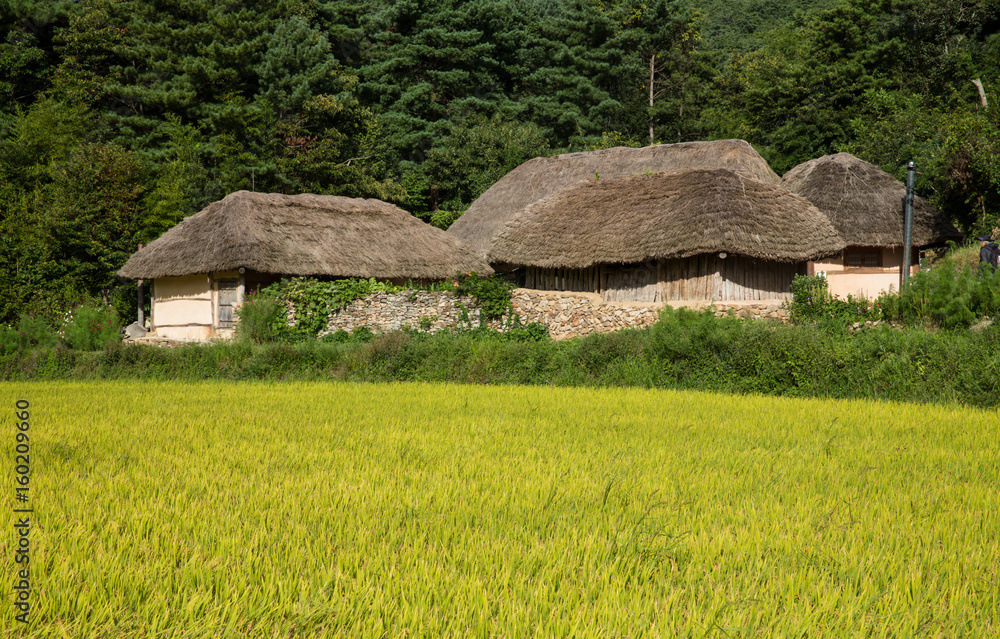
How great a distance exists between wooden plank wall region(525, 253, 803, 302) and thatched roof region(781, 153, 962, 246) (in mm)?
3277

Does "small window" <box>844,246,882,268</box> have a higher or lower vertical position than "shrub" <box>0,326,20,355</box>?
higher

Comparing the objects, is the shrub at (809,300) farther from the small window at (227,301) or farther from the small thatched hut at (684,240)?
the small window at (227,301)

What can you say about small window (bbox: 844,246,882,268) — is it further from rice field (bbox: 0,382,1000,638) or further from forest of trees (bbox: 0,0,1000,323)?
rice field (bbox: 0,382,1000,638)

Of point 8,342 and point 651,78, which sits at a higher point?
point 651,78

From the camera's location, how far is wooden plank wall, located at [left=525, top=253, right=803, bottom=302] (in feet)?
50.4

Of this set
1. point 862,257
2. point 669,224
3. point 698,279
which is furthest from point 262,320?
point 862,257

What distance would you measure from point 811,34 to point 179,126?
80.5 feet

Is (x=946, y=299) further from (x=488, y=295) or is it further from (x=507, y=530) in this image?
(x=507, y=530)

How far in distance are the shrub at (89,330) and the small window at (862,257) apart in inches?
703

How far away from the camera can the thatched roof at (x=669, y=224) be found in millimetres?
14922

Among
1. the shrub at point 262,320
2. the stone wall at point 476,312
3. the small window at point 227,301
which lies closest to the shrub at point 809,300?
the stone wall at point 476,312

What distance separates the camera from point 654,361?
1089 centimetres

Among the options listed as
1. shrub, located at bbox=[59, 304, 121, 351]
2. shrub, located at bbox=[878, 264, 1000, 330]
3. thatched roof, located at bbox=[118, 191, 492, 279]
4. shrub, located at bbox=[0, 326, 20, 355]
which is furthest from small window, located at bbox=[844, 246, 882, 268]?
shrub, located at bbox=[0, 326, 20, 355]

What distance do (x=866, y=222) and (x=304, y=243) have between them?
556 inches
